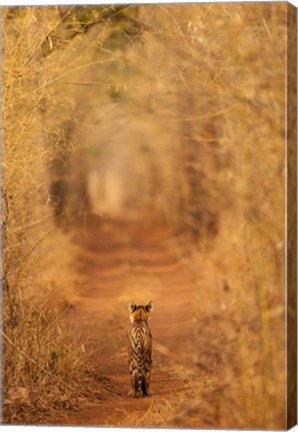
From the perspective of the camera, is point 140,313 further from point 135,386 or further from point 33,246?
point 33,246

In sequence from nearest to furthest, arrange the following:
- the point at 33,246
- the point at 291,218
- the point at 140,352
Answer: the point at 291,218 → the point at 140,352 → the point at 33,246

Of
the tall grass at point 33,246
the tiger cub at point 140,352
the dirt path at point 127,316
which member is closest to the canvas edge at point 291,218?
the dirt path at point 127,316

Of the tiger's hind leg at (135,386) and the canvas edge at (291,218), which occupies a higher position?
the canvas edge at (291,218)

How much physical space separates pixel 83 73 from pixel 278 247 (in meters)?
1.65

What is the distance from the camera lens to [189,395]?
10.4 metres

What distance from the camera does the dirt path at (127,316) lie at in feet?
34.3

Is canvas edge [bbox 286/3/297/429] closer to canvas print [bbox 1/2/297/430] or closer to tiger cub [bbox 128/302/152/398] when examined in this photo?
canvas print [bbox 1/2/297/430]

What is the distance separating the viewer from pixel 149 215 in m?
10.5

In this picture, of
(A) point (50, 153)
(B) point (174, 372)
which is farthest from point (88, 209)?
(B) point (174, 372)

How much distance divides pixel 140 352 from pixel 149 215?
0.85m

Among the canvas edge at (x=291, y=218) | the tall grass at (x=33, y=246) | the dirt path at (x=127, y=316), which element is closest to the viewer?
the canvas edge at (x=291, y=218)

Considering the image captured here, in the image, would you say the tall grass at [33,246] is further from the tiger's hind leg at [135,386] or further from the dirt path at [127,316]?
the tiger's hind leg at [135,386]

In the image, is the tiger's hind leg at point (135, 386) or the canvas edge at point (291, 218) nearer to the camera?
the canvas edge at point (291, 218)

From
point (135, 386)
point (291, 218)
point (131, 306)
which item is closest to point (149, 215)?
point (131, 306)
